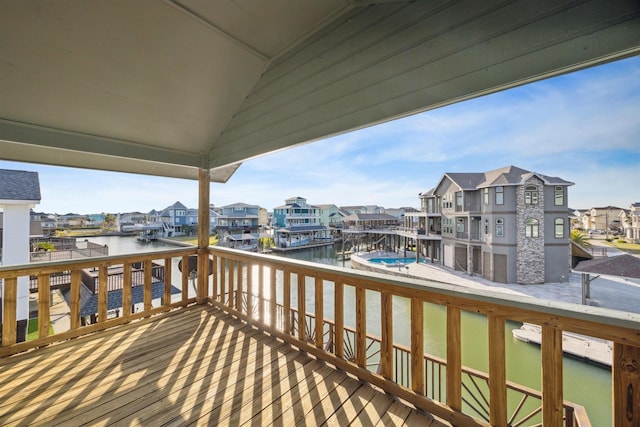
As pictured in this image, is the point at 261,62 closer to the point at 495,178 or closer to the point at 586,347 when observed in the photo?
the point at 495,178

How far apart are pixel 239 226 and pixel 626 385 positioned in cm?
704

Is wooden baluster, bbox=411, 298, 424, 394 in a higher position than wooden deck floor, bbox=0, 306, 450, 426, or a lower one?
higher

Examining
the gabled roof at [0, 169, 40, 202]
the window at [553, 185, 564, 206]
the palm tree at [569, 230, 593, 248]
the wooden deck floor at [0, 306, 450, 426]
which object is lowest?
the wooden deck floor at [0, 306, 450, 426]

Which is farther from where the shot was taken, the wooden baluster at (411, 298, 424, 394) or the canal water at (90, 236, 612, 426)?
the canal water at (90, 236, 612, 426)

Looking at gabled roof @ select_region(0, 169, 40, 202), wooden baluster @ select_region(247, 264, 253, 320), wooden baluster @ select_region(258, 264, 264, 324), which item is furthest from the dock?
gabled roof @ select_region(0, 169, 40, 202)

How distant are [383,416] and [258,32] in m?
3.16

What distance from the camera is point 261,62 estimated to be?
8.50 feet

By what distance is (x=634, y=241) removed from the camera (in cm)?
129

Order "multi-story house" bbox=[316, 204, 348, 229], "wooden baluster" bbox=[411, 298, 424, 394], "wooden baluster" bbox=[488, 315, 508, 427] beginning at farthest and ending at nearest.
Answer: "multi-story house" bbox=[316, 204, 348, 229], "wooden baluster" bbox=[411, 298, 424, 394], "wooden baluster" bbox=[488, 315, 508, 427]

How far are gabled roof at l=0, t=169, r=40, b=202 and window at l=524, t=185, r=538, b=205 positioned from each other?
6.48 m

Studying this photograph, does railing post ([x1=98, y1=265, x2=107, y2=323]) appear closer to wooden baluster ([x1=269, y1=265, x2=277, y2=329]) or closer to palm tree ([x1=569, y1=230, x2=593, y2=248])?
wooden baluster ([x1=269, y1=265, x2=277, y2=329])

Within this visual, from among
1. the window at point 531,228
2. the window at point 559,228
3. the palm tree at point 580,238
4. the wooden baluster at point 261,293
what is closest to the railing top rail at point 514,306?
the palm tree at point 580,238

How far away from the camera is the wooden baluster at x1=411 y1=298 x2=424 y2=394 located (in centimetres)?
175

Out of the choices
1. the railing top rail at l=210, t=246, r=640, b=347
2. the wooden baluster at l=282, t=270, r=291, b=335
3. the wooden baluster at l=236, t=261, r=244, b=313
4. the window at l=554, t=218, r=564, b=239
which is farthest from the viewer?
the wooden baluster at l=236, t=261, r=244, b=313
